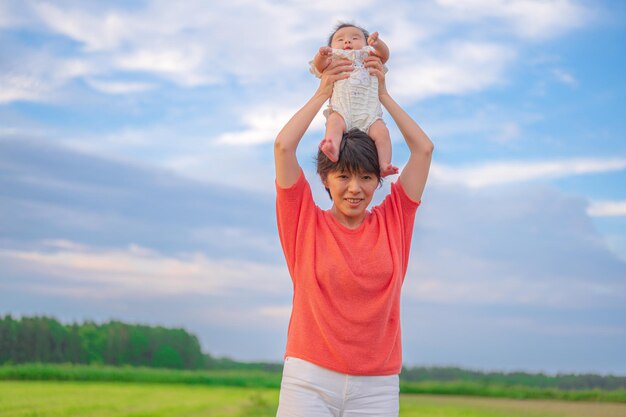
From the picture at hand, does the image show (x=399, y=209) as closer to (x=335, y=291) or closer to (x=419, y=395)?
(x=335, y=291)

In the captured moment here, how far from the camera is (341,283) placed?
11.0ft

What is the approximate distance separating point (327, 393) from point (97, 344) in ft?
24.9

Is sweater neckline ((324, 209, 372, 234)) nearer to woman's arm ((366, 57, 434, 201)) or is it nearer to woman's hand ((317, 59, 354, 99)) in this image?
woman's arm ((366, 57, 434, 201))

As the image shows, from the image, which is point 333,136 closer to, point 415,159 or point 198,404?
point 415,159

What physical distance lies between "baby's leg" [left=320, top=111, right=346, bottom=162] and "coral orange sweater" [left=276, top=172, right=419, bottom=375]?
0.19m

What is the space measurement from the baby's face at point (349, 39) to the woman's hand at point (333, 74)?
0.77 ft

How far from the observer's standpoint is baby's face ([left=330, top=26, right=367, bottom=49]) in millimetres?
4078

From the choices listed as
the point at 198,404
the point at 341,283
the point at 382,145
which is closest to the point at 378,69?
the point at 382,145

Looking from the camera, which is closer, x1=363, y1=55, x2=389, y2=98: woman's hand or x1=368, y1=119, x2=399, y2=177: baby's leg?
x1=368, y1=119, x2=399, y2=177: baby's leg

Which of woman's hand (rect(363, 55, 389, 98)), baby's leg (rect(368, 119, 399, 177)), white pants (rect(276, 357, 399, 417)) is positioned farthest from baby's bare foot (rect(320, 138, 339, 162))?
white pants (rect(276, 357, 399, 417))

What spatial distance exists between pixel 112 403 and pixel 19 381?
1.70m

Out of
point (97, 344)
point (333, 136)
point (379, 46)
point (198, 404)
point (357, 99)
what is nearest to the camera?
point (333, 136)

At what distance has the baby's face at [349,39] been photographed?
408cm

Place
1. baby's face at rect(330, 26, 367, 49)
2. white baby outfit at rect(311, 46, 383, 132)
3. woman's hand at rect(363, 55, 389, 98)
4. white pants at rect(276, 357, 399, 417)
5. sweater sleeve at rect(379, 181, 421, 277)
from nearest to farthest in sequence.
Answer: white pants at rect(276, 357, 399, 417) < sweater sleeve at rect(379, 181, 421, 277) < white baby outfit at rect(311, 46, 383, 132) < woman's hand at rect(363, 55, 389, 98) < baby's face at rect(330, 26, 367, 49)
